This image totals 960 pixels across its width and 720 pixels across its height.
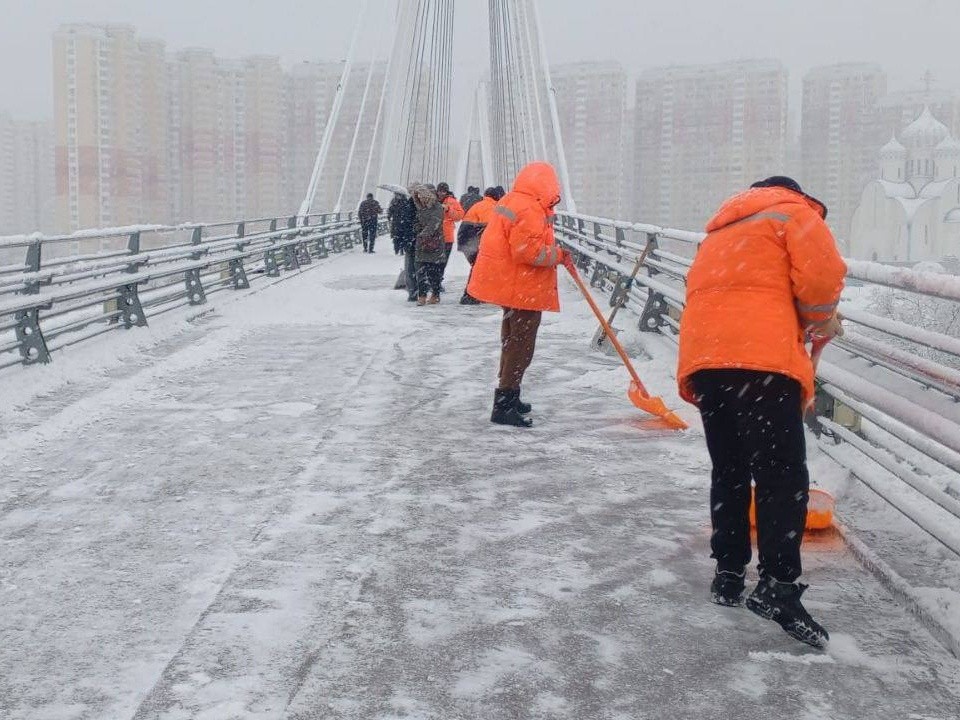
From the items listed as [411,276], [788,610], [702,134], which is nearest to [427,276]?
[411,276]

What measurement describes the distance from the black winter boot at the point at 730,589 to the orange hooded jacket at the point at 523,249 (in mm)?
2998

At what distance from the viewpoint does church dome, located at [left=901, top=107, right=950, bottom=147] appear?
374ft

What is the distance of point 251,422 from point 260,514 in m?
2.08

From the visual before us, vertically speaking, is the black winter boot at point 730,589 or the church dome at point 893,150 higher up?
the church dome at point 893,150

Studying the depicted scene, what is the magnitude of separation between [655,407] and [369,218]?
73.9 ft

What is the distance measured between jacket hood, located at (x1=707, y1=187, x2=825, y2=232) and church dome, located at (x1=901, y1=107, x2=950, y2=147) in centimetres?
12199

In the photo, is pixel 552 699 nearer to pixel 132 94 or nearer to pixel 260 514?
pixel 260 514

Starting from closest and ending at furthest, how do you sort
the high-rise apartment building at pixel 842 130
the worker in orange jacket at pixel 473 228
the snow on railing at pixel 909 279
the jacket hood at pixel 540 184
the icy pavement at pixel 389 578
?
1. the icy pavement at pixel 389 578
2. the snow on railing at pixel 909 279
3. the jacket hood at pixel 540 184
4. the worker in orange jacket at pixel 473 228
5. the high-rise apartment building at pixel 842 130

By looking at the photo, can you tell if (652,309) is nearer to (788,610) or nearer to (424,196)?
(424,196)

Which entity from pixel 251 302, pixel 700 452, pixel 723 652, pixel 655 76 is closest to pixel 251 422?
pixel 700 452

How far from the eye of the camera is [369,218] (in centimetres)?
2828

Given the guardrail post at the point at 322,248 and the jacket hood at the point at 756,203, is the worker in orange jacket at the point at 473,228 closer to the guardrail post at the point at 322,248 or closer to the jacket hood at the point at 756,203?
the guardrail post at the point at 322,248

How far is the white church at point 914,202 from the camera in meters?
109

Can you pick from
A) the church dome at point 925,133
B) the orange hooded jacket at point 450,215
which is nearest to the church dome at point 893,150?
the church dome at point 925,133
